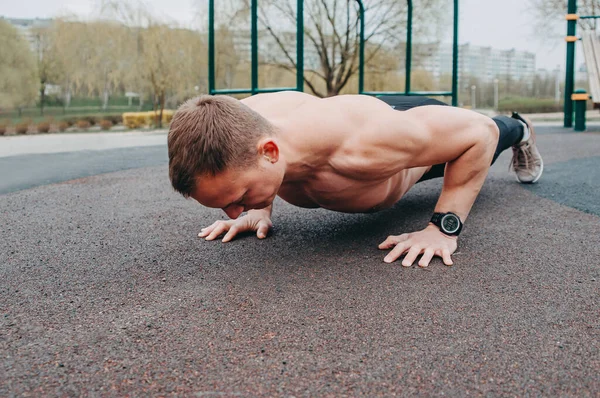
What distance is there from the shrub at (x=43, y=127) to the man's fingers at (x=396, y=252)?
56.1 feet

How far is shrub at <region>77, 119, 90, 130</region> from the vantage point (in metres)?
17.6

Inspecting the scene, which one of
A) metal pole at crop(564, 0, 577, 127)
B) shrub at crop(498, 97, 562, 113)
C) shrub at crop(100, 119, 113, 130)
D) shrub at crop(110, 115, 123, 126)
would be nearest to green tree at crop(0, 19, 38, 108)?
shrub at crop(100, 119, 113, 130)

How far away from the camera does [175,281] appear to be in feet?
4.59

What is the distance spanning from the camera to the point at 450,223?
165 centimetres

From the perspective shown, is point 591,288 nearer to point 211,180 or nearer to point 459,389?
point 459,389

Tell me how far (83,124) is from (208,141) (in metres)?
18.2

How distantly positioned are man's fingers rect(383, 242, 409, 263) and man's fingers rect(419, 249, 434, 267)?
0.07m

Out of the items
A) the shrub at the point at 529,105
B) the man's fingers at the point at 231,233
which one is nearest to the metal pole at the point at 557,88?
the shrub at the point at 529,105

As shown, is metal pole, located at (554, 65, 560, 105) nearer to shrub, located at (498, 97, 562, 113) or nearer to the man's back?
shrub, located at (498, 97, 562, 113)

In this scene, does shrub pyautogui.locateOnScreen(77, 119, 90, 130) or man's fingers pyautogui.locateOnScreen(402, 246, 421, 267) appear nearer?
man's fingers pyautogui.locateOnScreen(402, 246, 421, 267)

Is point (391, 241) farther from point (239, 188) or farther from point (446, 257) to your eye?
point (239, 188)

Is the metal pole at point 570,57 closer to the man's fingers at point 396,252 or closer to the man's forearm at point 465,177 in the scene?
the man's forearm at point 465,177

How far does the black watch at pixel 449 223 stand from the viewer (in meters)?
1.64

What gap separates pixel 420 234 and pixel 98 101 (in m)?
20.2
